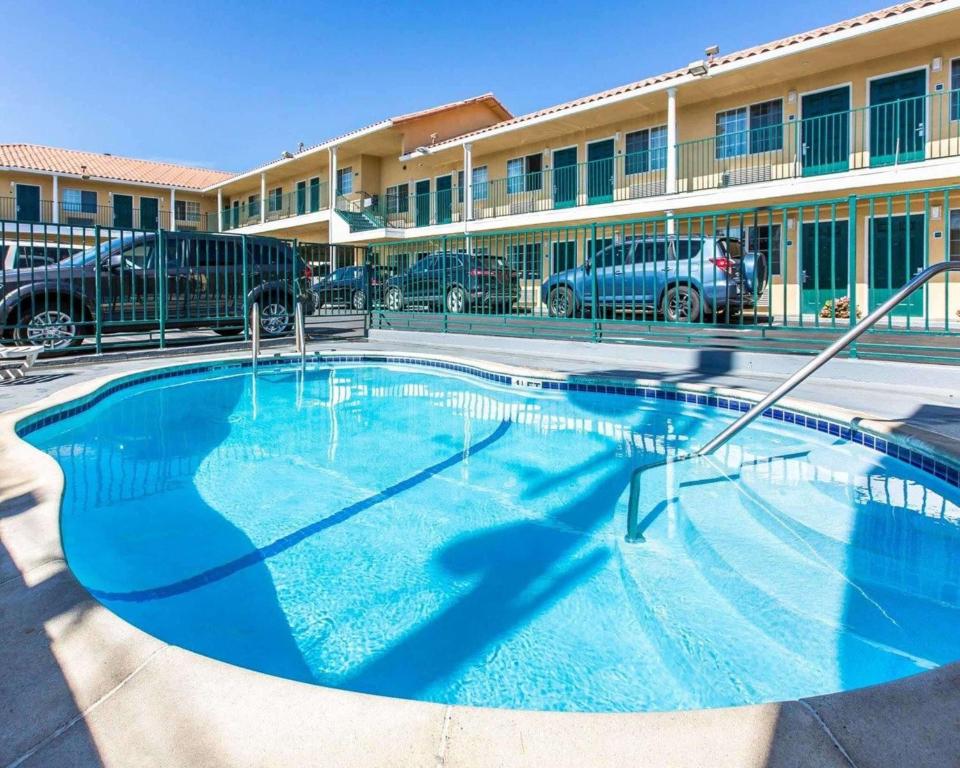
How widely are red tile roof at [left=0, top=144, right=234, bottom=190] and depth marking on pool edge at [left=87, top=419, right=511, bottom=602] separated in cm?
3258

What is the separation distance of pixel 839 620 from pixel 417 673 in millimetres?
1734

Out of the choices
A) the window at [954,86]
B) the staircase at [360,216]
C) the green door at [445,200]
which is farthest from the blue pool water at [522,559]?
the staircase at [360,216]

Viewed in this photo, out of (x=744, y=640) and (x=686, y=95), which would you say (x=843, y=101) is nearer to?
(x=686, y=95)

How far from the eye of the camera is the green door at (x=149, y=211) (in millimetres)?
32406

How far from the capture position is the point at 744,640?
2.54 meters

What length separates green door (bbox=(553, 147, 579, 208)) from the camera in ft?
65.8

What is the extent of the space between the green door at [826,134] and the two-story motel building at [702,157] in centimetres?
3

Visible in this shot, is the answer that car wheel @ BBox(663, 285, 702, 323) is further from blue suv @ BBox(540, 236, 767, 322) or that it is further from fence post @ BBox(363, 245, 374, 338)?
fence post @ BBox(363, 245, 374, 338)

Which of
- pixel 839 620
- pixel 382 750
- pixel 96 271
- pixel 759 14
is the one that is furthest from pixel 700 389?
pixel 759 14

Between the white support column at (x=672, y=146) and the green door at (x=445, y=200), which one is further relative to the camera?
the green door at (x=445, y=200)

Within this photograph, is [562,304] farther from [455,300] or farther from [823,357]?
[823,357]

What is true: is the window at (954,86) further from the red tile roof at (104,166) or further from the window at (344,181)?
the red tile roof at (104,166)

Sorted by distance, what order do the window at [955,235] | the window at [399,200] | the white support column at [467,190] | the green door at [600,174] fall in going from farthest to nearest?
the window at [399,200] < the white support column at [467,190] < the green door at [600,174] < the window at [955,235]

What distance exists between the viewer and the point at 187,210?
34.3 meters
